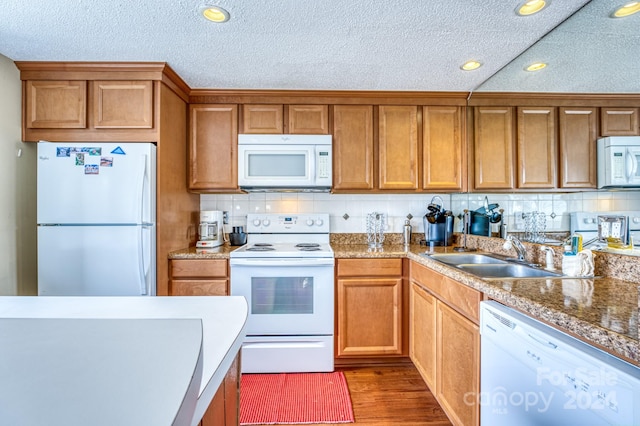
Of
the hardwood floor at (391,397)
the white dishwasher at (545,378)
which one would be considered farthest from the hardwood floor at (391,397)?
the white dishwasher at (545,378)

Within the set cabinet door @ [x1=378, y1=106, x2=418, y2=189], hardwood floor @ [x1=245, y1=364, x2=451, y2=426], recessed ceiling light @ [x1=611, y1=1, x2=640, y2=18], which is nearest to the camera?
recessed ceiling light @ [x1=611, y1=1, x2=640, y2=18]

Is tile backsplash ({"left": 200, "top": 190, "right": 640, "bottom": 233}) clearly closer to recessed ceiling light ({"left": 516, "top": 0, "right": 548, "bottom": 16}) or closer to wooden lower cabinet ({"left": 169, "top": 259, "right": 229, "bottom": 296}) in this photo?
wooden lower cabinet ({"left": 169, "top": 259, "right": 229, "bottom": 296})

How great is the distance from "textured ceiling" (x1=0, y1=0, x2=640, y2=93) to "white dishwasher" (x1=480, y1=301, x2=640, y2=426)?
127cm

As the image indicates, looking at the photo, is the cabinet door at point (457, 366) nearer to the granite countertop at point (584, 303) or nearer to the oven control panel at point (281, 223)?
the granite countertop at point (584, 303)

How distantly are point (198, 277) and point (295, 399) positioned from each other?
1.07 meters

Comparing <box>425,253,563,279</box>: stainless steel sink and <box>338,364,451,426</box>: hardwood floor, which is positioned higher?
<box>425,253,563,279</box>: stainless steel sink

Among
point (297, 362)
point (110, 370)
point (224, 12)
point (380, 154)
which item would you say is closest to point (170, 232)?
point (297, 362)

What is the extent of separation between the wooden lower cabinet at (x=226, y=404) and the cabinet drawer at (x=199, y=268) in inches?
55.7

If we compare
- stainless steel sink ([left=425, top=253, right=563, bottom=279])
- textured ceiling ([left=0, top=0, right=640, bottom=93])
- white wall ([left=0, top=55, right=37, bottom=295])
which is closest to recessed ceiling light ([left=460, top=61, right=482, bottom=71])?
textured ceiling ([left=0, top=0, right=640, bottom=93])

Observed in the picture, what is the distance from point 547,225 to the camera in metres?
1.94

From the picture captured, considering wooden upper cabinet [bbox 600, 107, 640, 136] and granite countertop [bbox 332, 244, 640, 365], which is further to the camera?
wooden upper cabinet [bbox 600, 107, 640, 136]

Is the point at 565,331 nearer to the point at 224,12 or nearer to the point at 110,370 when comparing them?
the point at 110,370

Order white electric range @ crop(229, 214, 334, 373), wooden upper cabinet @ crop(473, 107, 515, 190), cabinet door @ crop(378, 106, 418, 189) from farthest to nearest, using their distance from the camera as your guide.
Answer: cabinet door @ crop(378, 106, 418, 189) < wooden upper cabinet @ crop(473, 107, 515, 190) < white electric range @ crop(229, 214, 334, 373)

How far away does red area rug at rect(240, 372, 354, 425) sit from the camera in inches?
68.2
